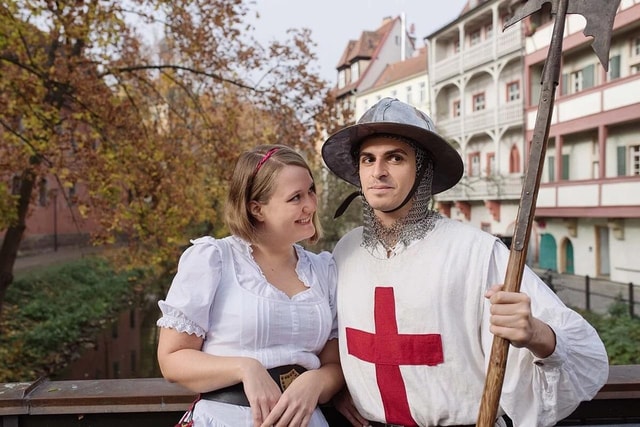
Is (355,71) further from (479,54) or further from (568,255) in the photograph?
(568,255)

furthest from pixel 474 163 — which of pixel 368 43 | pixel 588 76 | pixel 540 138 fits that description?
pixel 540 138

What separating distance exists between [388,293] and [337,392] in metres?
0.48

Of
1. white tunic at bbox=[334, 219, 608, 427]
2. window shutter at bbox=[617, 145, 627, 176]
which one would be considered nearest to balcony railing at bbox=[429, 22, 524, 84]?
window shutter at bbox=[617, 145, 627, 176]

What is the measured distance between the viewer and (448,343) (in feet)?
6.06

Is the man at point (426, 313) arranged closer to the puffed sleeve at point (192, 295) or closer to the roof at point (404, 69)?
the puffed sleeve at point (192, 295)

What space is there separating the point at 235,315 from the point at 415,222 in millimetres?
673

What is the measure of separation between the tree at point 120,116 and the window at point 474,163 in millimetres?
15861

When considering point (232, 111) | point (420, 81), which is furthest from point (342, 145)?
point (420, 81)

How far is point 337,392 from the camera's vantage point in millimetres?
2176

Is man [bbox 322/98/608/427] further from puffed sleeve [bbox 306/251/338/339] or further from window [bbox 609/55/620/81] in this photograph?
window [bbox 609/55/620/81]

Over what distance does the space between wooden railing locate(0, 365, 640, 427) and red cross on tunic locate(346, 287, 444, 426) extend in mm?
852

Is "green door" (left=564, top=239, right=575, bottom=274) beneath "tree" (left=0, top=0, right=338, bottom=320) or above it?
beneath

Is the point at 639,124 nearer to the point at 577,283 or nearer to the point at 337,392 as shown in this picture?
the point at 577,283

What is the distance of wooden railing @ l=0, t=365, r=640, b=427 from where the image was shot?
236cm
